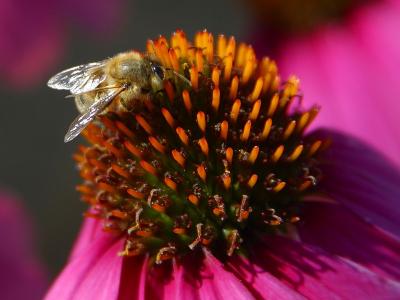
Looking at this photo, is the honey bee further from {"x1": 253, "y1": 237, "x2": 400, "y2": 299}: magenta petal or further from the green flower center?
the green flower center

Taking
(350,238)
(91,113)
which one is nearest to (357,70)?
(350,238)

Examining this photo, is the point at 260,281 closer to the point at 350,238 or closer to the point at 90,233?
the point at 350,238

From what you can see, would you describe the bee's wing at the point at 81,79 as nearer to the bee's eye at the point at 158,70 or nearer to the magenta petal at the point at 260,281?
the bee's eye at the point at 158,70

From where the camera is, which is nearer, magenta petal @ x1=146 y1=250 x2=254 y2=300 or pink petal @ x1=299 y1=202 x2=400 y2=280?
magenta petal @ x1=146 y1=250 x2=254 y2=300

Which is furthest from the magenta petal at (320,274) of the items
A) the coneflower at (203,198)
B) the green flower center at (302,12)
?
the green flower center at (302,12)

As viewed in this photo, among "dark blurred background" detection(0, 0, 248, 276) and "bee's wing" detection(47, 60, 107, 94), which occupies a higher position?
"dark blurred background" detection(0, 0, 248, 276)

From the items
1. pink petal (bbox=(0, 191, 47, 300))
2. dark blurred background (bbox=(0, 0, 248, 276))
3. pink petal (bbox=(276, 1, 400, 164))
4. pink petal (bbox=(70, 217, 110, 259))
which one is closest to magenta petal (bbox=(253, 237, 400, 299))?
pink petal (bbox=(70, 217, 110, 259))

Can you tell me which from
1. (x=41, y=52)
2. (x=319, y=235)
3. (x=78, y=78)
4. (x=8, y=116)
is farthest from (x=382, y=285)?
(x=8, y=116)
